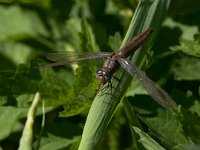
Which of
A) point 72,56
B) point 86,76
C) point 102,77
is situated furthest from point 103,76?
point 72,56

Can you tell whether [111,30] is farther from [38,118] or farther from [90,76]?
[90,76]

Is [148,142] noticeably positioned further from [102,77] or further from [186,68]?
[186,68]

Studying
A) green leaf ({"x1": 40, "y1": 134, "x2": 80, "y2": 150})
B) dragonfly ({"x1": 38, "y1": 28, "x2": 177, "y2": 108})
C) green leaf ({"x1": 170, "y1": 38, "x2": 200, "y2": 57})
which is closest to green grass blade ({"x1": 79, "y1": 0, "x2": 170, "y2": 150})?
dragonfly ({"x1": 38, "y1": 28, "x2": 177, "y2": 108})

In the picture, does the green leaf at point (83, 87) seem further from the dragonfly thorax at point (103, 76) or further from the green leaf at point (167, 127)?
the green leaf at point (167, 127)

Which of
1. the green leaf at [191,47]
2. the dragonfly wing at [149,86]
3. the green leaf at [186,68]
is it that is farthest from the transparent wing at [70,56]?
the green leaf at [186,68]

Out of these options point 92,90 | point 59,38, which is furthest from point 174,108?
point 59,38

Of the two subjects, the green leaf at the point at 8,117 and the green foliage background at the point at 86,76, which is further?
the green leaf at the point at 8,117
